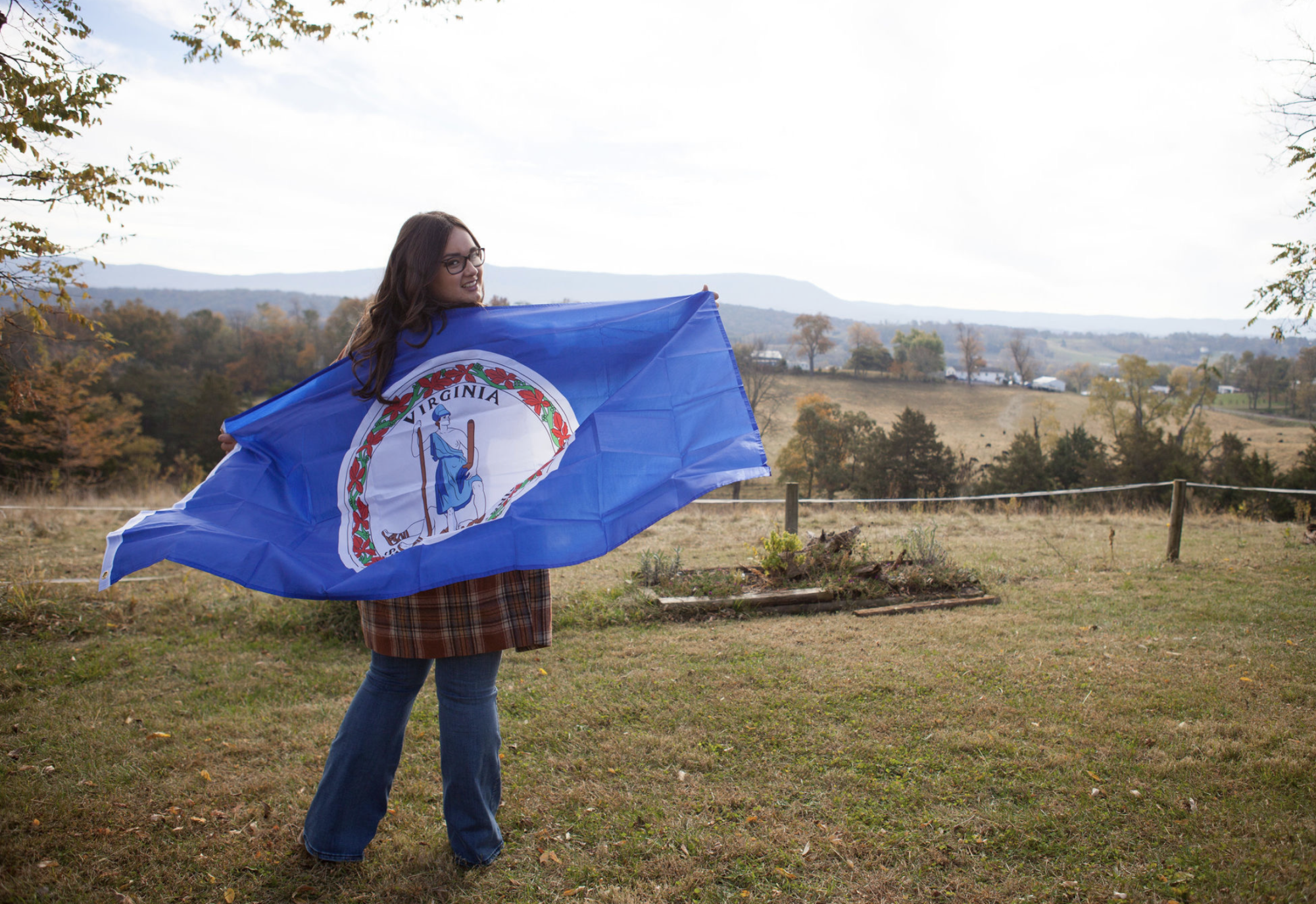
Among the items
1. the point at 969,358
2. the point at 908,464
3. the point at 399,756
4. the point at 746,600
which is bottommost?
the point at 908,464

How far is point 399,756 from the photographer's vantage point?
9.21 feet

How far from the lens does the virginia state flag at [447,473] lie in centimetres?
267

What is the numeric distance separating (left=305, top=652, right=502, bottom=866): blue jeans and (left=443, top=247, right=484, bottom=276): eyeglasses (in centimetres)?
144

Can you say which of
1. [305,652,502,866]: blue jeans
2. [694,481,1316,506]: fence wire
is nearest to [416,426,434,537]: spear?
[305,652,502,866]: blue jeans

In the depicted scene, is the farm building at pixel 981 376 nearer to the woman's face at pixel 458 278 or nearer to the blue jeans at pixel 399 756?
the woman's face at pixel 458 278

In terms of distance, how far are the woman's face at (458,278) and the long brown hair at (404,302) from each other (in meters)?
0.02

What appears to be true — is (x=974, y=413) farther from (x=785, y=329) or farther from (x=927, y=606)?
(x=785, y=329)

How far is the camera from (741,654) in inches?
213

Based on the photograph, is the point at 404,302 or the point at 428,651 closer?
the point at 428,651

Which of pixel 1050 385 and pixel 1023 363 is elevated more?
pixel 1023 363

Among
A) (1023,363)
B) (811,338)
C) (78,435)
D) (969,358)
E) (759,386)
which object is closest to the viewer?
(78,435)

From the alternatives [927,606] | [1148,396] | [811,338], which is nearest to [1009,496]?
[927,606]

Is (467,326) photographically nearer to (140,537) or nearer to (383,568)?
(383,568)

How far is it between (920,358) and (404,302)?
84.8m
